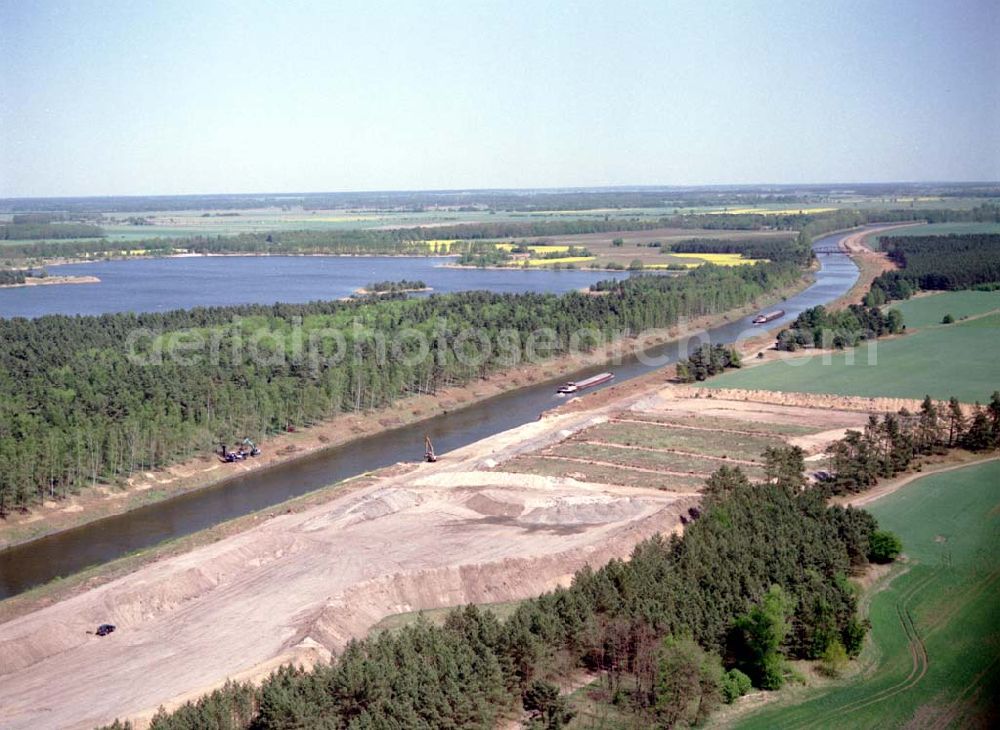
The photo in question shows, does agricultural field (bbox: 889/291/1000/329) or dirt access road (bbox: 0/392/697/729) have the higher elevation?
agricultural field (bbox: 889/291/1000/329)

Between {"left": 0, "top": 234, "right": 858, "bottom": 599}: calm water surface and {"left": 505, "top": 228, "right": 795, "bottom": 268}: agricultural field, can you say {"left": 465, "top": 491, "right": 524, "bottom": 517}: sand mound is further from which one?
→ {"left": 505, "top": 228, "right": 795, "bottom": 268}: agricultural field

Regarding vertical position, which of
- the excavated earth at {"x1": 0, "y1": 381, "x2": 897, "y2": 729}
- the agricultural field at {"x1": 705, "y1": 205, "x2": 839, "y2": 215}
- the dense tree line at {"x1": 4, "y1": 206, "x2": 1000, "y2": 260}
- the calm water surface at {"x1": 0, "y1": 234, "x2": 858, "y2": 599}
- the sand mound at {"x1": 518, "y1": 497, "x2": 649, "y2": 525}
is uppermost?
the agricultural field at {"x1": 705, "y1": 205, "x2": 839, "y2": 215}

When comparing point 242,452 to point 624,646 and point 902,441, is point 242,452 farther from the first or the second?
point 902,441

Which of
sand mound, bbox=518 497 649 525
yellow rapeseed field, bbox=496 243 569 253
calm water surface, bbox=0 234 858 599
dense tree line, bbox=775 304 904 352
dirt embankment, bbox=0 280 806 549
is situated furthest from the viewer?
yellow rapeseed field, bbox=496 243 569 253

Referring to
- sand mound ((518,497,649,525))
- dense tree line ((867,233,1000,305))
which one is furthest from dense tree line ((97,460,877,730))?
dense tree line ((867,233,1000,305))

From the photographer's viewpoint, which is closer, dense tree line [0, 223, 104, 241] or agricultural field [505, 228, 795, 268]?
agricultural field [505, 228, 795, 268]

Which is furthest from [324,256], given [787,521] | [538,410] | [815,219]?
[787,521]

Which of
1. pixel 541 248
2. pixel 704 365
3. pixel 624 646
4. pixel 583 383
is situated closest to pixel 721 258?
pixel 541 248

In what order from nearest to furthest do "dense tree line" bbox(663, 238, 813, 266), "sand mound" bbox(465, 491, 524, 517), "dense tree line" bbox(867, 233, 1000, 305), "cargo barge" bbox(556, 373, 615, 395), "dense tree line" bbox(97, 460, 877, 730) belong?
"dense tree line" bbox(97, 460, 877, 730) → "sand mound" bbox(465, 491, 524, 517) → "cargo barge" bbox(556, 373, 615, 395) → "dense tree line" bbox(867, 233, 1000, 305) → "dense tree line" bbox(663, 238, 813, 266)
